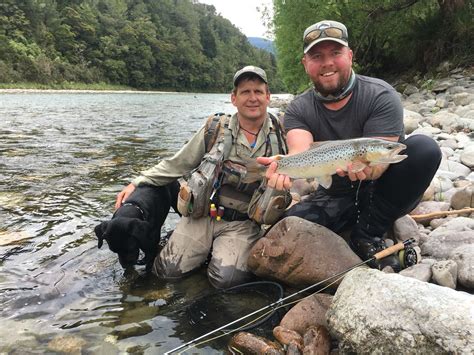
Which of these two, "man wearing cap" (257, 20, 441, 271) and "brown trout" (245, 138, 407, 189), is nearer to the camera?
"brown trout" (245, 138, 407, 189)

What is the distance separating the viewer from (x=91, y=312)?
12.6 ft

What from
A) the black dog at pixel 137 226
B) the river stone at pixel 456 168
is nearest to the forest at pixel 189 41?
the river stone at pixel 456 168

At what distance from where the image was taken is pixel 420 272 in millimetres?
3584

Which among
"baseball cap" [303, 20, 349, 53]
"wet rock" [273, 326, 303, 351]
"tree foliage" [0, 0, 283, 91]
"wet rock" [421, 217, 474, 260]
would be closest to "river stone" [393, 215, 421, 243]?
"wet rock" [421, 217, 474, 260]

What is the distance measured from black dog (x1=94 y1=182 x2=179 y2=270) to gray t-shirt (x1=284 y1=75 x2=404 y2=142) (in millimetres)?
1808

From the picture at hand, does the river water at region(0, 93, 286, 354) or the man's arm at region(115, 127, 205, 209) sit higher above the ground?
the man's arm at region(115, 127, 205, 209)

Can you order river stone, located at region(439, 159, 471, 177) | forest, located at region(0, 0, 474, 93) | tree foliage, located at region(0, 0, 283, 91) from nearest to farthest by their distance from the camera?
river stone, located at region(439, 159, 471, 177) < forest, located at region(0, 0, 474, 93) < tree foliage, located at region(0, 0, 283, 91)

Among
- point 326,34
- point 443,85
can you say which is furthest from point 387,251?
point 443,85

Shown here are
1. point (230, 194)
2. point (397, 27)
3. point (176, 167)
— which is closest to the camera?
point (230, 194)

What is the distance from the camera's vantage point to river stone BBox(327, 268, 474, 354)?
249 centimetres

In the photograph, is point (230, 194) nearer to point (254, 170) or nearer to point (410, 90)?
point (254, 170)

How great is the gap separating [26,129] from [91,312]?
13944 mm

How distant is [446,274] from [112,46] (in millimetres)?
95368

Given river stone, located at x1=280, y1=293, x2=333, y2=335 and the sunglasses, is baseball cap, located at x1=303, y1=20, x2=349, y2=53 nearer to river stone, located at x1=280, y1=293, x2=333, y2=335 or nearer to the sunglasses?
the sunglasses
